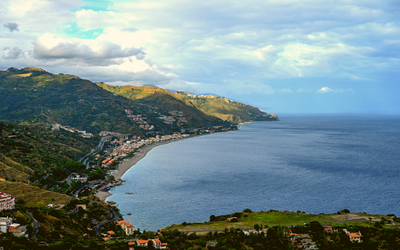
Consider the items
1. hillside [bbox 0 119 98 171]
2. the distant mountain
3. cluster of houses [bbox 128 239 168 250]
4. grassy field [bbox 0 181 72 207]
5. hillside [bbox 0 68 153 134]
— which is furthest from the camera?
the distant mountain

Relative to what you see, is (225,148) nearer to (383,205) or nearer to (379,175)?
(379,175)

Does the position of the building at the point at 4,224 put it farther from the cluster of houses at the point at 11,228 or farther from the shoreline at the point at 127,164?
the shoreline at the point at 127,164

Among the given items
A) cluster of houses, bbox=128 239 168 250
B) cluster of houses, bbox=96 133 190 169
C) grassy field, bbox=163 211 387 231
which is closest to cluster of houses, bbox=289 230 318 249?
grassy field, bbox=163 211 387 231

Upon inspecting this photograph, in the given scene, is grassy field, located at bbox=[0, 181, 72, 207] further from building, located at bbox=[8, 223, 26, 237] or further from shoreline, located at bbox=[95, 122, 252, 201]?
building, located at bbox=[8, 223, 26, 237]

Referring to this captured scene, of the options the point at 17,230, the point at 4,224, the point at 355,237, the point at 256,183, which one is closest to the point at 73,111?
the point at 256,183

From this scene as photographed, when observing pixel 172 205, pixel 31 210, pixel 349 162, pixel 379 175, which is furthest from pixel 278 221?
pixel 349 162

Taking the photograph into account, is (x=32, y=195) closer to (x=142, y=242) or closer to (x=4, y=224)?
(x=4, y=224)
